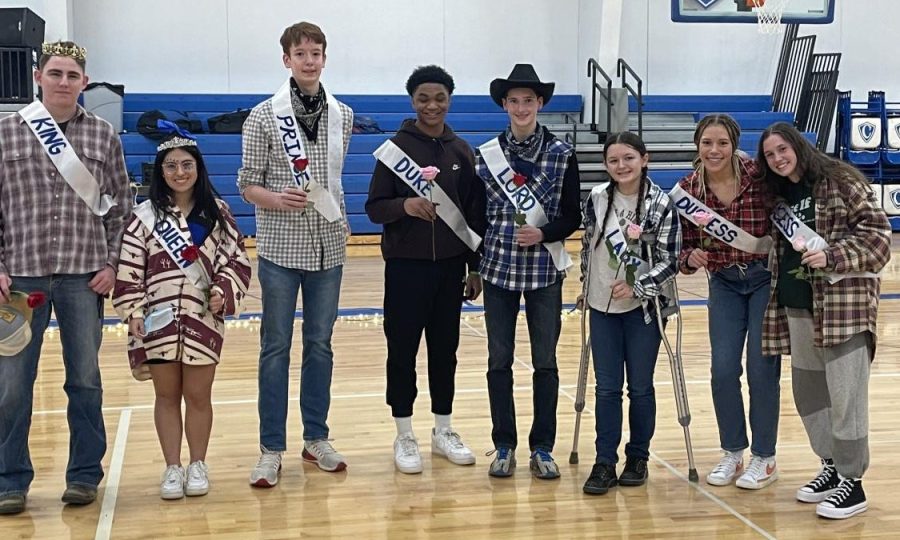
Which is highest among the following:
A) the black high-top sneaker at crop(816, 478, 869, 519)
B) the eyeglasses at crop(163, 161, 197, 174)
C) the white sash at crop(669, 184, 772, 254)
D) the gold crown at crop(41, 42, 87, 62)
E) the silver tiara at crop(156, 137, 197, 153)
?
the gold crown at crop(41, 42, 87, 62)

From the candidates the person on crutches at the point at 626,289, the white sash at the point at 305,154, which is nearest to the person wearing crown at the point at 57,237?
the white sash at the point at 305,154

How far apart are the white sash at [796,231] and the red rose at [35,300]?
2457mm

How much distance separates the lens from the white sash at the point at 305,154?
4023mm

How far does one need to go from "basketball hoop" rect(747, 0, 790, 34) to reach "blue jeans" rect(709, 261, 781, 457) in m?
7.88

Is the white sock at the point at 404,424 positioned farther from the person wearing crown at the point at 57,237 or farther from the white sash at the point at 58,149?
the white sash at the point at 58,149

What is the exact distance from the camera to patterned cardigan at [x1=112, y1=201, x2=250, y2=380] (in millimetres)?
3754

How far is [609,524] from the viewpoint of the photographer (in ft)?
11.8

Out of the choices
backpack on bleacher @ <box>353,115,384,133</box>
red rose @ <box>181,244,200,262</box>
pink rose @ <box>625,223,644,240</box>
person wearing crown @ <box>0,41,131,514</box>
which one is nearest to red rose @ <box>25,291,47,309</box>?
person wearing crown @ <box>0,41,131,514</box>

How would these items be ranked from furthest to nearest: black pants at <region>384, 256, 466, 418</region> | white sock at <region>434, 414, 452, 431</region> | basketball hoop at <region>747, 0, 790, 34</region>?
basketball hoop at <region>747, 0, 790, 34</region> < white sock at <region>434, 414, 452, 431</region> < black pants at <region>384, 256, 466, 418</region>

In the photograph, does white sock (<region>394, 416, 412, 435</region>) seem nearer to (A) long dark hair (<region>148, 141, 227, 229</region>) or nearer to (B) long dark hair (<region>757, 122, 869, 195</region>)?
(A) long dark hair (<region>148, 141, 227, 229</region>)

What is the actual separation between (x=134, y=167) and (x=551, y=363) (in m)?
9.41

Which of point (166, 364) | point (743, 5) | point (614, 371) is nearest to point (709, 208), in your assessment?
point (614, 371)

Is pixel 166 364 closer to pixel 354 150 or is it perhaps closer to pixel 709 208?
pixel 709 208

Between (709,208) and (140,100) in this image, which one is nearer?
(709,208)
